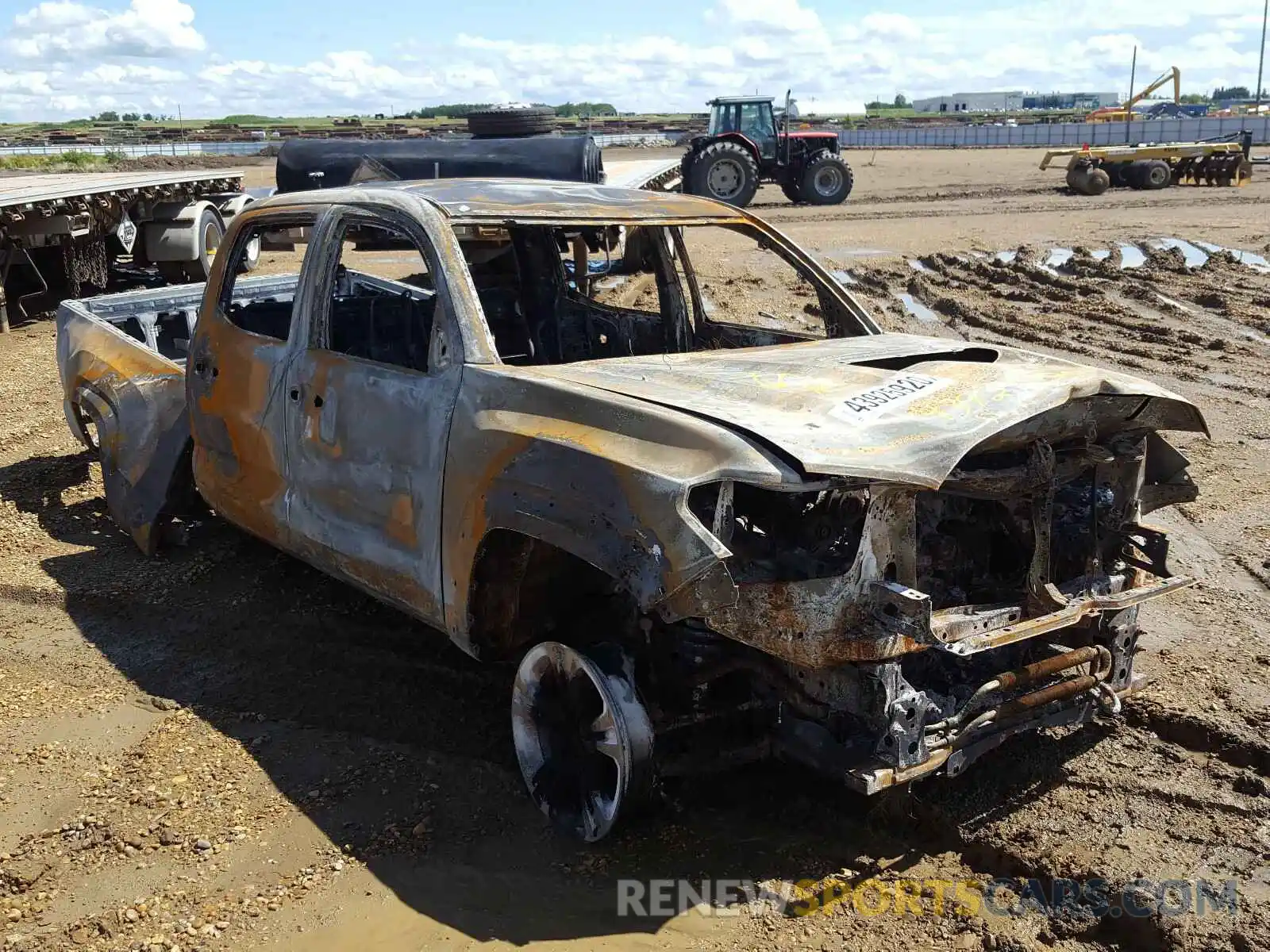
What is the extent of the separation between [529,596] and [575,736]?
1.57 feet

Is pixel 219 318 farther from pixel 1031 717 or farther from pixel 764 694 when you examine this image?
pixel 1031 717

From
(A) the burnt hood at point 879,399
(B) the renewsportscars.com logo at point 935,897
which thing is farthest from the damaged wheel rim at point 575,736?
(A) the burnt hood at point 879,399

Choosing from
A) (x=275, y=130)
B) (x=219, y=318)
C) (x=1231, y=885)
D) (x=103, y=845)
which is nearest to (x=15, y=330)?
(x=219, y=318)

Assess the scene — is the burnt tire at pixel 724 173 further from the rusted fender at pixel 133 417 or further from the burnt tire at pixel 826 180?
the rusted fender at pixel 133 417

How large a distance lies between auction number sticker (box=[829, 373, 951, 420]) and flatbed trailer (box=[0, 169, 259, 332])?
10.2 m

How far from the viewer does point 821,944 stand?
3035 mm

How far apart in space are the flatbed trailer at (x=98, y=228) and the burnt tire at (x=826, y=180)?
13.5 m

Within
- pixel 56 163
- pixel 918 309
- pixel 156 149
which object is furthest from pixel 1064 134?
pixel 918 309

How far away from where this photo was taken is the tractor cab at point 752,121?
25.8m

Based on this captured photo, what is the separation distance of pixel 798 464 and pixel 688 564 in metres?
0.38

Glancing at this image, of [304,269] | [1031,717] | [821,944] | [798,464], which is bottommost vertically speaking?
[821,944]

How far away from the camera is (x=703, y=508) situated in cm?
316

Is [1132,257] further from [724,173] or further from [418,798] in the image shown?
[418,798]

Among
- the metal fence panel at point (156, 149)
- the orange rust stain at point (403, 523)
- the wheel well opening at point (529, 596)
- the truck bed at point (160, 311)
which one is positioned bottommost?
the wheel well opening at point (529, 596)
